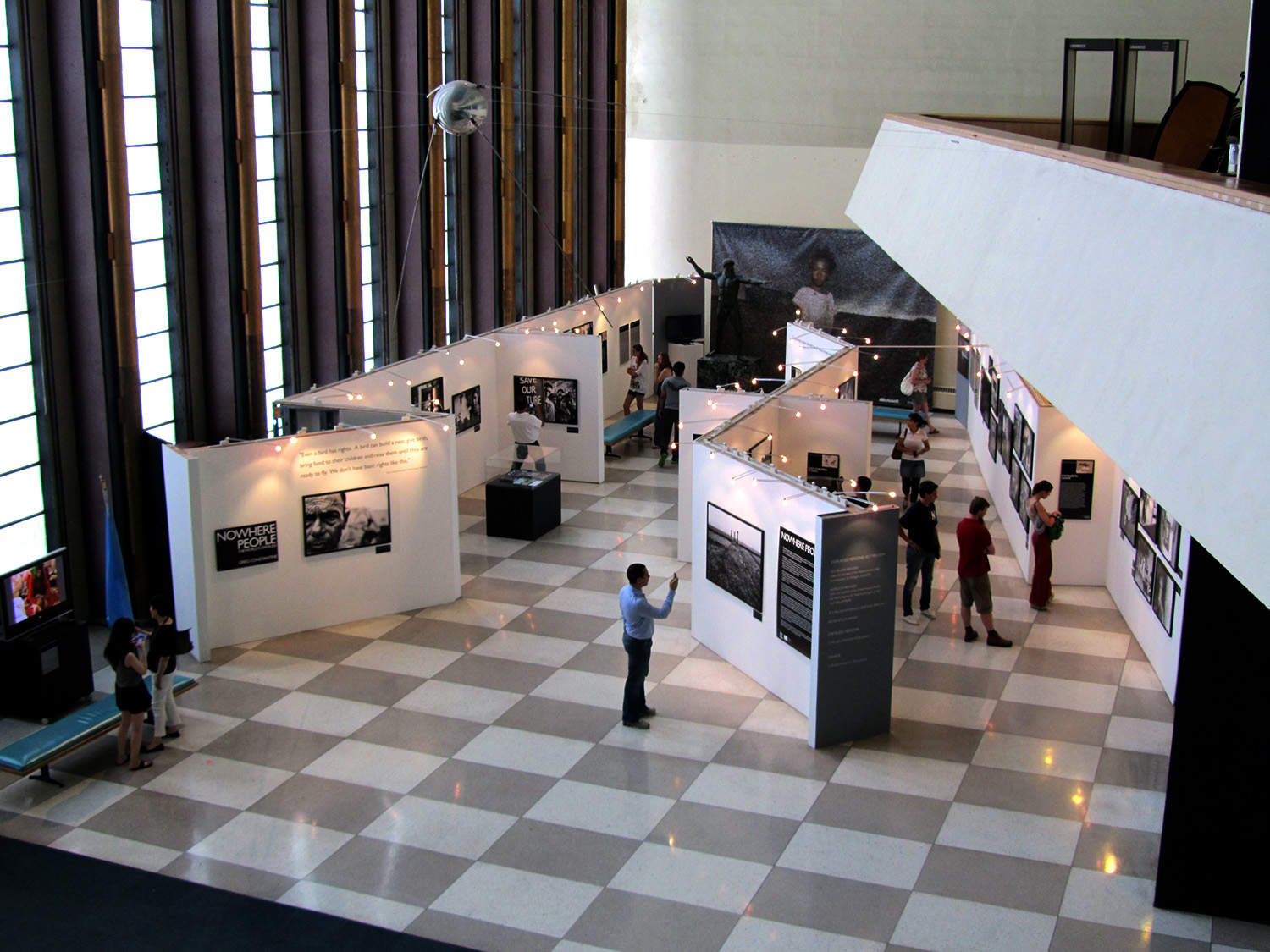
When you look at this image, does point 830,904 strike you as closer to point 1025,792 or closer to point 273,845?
point 1025,792

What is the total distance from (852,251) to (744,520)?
15.1m

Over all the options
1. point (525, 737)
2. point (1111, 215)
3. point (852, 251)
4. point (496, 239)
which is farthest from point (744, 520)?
point (852, 251)

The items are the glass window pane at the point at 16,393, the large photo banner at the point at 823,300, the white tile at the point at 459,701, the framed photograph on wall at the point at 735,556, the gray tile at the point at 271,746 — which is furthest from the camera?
the large photo banner at the point at 823,300

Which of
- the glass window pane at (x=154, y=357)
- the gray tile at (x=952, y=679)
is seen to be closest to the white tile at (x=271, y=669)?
the glass window pane at (x=154, y=357)

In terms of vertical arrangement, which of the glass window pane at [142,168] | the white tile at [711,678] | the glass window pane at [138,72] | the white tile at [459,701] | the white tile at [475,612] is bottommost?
the white tile at [459,701]

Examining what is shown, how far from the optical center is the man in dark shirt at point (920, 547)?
43.5 ft

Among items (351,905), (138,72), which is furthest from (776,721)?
(138,72)

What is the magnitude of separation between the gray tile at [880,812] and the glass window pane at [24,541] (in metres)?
8.31

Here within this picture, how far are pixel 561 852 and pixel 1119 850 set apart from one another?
4.05m

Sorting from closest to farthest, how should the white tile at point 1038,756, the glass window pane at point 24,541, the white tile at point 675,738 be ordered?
the white tile at point 1038,756, the white tile at point 675,738, the glass window pane at point 24,541

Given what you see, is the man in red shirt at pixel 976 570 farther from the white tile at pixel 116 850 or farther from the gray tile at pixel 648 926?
the white tile at pixel 116 850

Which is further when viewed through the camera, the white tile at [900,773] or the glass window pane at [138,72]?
the glass window pane at [138,72]

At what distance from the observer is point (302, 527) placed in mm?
13094

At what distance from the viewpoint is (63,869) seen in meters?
8.91
